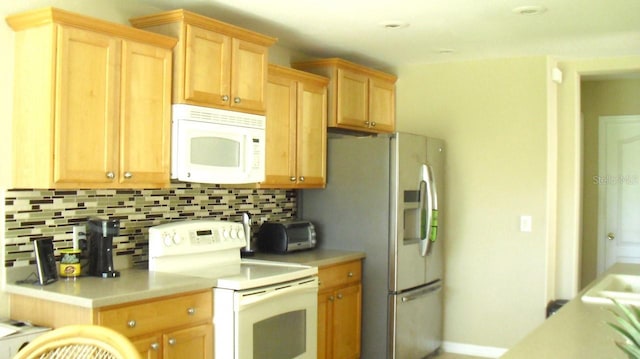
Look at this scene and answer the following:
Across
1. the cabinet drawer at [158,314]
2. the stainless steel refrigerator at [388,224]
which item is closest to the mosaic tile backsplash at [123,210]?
the stainless steel refrigerator at [388,224]

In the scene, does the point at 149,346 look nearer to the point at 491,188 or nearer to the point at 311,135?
the point at 311,135

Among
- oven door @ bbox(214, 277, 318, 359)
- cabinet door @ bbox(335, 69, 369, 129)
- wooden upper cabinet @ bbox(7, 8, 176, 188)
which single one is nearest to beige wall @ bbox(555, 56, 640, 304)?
cabinet door @ bbox(335, 69, 369, 129)

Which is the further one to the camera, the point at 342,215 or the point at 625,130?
the point at 625,130

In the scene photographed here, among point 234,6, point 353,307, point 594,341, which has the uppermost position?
point 234,6

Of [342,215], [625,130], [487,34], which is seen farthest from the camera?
[625,130]

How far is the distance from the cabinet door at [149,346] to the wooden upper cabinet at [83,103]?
28.5 inches

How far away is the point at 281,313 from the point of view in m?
3.36

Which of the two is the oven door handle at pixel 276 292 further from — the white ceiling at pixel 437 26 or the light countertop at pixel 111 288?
the white ceiling at pixel 437 26

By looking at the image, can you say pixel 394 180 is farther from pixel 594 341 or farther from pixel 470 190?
pixel 594 341

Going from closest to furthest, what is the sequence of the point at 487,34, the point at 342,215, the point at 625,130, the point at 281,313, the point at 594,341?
the point at 594,341 < the point at 281,313 < the point at 487,34 < the point at 342,215 < the point at 625,130

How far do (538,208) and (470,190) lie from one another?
0.52 meters

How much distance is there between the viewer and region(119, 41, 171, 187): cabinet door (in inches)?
119

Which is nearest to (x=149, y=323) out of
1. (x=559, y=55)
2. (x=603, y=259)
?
(x=559, y=55)

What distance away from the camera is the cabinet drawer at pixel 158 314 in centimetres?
260
